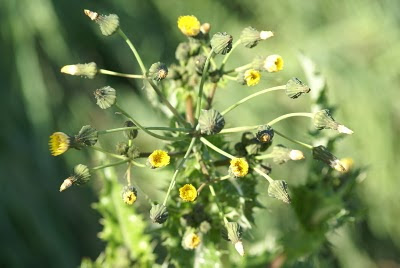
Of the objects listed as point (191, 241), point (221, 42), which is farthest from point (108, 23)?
point (191, 241)

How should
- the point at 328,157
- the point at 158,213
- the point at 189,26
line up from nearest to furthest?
1. the point at 158,213
2. the point at 328,157
3. the point at 189,26

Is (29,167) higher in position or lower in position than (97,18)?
lower

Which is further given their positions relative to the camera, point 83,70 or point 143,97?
point 143,97

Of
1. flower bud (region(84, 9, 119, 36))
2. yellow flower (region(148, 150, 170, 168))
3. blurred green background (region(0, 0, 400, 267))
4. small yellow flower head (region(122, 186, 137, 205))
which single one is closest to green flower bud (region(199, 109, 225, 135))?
yellow flower (region(148, 150, 170, 168))

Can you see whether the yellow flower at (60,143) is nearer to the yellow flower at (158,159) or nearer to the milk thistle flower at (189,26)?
the yellow flower at (158,159)

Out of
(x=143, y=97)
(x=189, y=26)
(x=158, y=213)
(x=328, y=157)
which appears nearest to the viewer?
(x=158, y=213)

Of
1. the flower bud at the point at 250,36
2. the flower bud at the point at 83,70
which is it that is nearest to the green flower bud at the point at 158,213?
the flower bud at the point at 83,70

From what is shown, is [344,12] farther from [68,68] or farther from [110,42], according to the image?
[68,68]

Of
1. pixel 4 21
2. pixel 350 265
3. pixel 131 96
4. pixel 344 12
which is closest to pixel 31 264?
pixel 131 96

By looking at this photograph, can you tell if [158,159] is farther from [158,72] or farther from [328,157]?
[328,157]
